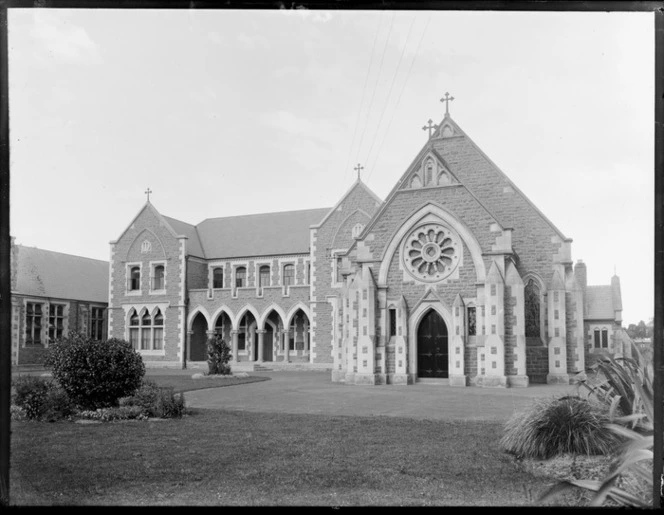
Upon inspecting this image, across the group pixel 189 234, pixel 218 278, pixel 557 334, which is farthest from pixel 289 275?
pixel 557 334

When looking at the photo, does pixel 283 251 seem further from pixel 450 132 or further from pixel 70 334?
pixel 70 334

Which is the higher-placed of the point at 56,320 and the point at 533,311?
the point at 533,311

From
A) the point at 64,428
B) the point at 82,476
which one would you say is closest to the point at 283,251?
the point at 64,428

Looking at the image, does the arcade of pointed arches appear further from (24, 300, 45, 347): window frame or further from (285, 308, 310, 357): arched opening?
(24, 300, 45, 347): window frame

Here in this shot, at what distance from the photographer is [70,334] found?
14141 mm

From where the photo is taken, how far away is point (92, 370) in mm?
13391

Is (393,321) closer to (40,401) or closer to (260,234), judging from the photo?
(40,401)

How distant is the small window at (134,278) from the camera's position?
42.6m

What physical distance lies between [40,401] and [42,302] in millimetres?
27833

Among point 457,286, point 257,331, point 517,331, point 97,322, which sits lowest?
point 257,331

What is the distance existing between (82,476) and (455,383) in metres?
16.5

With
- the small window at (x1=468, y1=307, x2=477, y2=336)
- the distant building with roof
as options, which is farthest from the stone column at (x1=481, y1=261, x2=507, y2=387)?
the distant building with roof

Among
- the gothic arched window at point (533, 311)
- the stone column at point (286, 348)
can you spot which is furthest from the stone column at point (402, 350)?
the stone column at point (286, 348)

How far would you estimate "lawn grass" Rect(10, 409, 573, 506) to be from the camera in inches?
253
